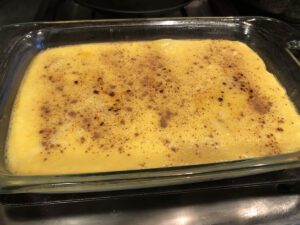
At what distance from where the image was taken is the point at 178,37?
113cm

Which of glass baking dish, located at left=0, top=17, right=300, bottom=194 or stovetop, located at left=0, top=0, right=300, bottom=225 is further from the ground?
glass baking dish, located at left=0, top=17, right=300, bottom=194

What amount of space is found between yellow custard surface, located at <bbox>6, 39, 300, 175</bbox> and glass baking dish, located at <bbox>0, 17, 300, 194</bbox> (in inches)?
0.9

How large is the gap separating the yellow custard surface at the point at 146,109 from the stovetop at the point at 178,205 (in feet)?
0.24

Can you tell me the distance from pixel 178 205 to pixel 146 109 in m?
0.27

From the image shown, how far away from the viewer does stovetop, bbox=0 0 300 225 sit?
2.37 ft

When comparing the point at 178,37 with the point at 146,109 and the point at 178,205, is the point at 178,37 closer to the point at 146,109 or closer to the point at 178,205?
the point at 146,109

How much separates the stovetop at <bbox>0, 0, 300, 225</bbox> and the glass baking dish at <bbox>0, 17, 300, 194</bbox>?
0.04 meters

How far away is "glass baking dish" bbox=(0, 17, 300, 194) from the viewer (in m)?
0.71

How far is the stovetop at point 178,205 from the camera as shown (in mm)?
723

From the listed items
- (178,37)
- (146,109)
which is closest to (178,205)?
(146,109)

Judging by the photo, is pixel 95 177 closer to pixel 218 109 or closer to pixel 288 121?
pixel 218 109

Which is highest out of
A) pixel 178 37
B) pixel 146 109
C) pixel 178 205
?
pixel 178 37

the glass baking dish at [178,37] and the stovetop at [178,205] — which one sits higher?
the glass baking dish at [178,37]

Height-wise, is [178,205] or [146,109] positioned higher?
[146,109]
